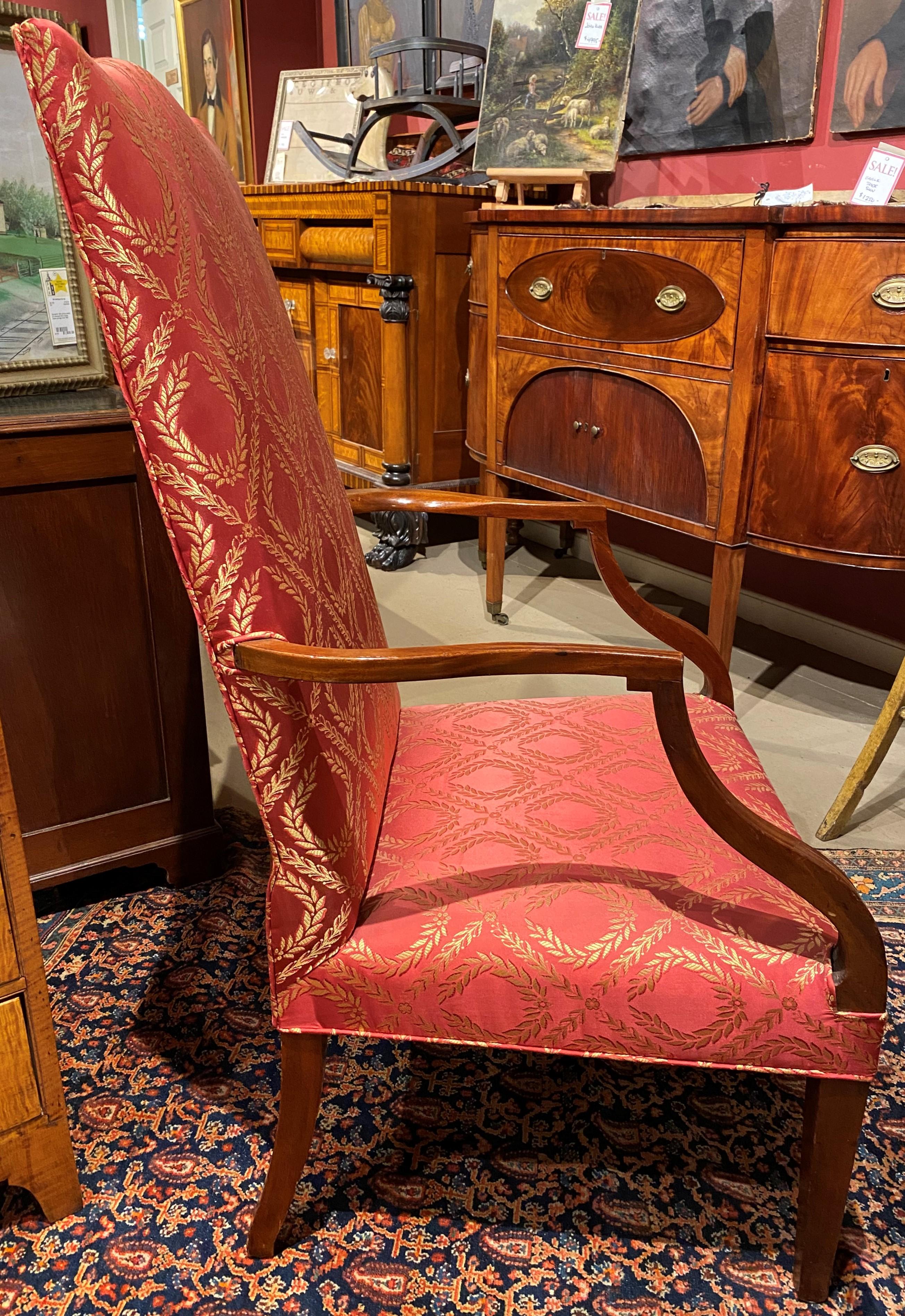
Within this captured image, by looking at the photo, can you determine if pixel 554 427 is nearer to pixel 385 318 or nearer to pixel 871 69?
pixel 385 318

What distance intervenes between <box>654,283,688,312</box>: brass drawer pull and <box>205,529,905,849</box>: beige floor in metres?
0.84

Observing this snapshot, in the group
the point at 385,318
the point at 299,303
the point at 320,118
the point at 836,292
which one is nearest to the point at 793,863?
the point at 836,292

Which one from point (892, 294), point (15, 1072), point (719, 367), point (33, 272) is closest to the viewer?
point (15, 1072)

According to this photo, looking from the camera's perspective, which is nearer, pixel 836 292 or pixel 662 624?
pixel 662 624

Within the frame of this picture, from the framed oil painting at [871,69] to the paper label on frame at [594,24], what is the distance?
70 centimetres

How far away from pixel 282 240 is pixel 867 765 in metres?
2.91

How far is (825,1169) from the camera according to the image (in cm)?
108

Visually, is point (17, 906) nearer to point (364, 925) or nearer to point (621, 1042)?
point (364, 925)

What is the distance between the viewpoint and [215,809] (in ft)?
7.36

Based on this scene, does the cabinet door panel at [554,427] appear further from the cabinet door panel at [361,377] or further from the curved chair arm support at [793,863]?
the curved chair arm support at [793,863]

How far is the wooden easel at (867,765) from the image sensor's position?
6.66 feet

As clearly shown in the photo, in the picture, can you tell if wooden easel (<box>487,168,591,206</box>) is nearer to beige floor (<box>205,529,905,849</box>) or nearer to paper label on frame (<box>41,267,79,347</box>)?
beige floor (<box>205,529,905,849</box>)

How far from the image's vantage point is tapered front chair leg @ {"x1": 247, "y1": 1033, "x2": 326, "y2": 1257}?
1.12 metres

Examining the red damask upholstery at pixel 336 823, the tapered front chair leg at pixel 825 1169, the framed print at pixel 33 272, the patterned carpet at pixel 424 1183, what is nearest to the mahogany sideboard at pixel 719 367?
the patterned carpet at pixel 424 1183
